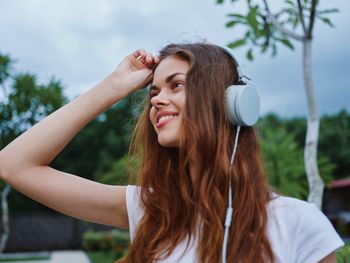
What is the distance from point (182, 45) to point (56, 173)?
0.54 meters

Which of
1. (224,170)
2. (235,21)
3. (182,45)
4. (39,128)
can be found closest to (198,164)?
(224,170)

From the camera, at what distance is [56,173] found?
1611mm

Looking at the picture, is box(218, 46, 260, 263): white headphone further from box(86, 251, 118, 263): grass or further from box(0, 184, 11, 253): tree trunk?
box(86, 251, 118, 263): grass

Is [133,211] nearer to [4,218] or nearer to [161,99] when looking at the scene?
[161,99]

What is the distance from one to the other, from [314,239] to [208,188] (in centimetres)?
31

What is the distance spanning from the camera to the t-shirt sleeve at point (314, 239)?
1274 mm

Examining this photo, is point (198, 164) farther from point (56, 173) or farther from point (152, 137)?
point (56, 173)

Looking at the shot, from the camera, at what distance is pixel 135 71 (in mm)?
1721

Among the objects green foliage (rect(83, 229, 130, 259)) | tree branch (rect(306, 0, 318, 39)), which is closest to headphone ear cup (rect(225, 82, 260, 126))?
tree branch (rect(306, 0, 318, 39))

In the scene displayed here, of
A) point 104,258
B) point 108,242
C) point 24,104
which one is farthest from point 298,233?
point 108,242

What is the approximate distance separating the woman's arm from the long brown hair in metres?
0.13

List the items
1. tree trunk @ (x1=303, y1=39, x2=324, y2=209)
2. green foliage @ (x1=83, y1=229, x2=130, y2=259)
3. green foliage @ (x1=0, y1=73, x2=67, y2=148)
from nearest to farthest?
tree trunk @ (x1=303, y1=39, x2=324, y2=209), green foliage @ (x1=0, y1=73, x2=67, y2=148), green foliage @ (x1=83, y1=229, x2=130, y2=259)

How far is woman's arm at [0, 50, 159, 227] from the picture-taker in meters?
1.57

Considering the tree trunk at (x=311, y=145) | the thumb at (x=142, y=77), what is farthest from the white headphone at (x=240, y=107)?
the tree trunk at (x=311, y=145)
